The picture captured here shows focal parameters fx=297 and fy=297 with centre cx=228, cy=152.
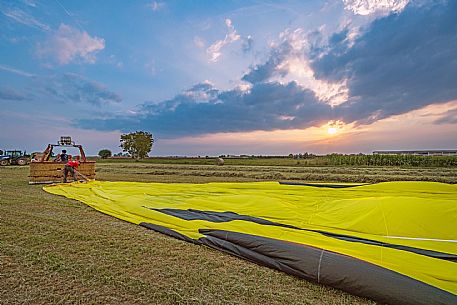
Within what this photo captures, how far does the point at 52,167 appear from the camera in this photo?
39.1 ft

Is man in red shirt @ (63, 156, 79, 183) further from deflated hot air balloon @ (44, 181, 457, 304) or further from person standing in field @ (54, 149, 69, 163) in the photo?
deflated hot air balloon @ (44, 181, 457, 304)

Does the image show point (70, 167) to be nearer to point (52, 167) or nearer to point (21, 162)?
point (52, 167)

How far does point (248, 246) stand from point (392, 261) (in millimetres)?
1484

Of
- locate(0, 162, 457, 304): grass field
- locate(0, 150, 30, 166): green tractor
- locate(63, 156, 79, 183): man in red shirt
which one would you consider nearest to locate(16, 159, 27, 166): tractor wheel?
locate(0, 150, 30, 166): green tractor

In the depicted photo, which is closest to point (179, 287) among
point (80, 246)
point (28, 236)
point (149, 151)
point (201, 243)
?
point (201, 243)

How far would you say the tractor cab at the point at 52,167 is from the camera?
460 inches

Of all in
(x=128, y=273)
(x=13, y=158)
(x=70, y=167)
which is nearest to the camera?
(x=128, y=273)

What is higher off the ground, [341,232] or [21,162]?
[21,162]

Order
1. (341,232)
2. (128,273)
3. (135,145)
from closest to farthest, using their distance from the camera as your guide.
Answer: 1. (128,273)
2. (341,232)
3. (135,145)

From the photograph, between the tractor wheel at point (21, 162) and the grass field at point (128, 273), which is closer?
the grass field at point (128, 273)

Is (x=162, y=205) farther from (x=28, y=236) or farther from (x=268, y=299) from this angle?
(x=268, y=299)

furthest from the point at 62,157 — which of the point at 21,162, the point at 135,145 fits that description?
the point at 135,145

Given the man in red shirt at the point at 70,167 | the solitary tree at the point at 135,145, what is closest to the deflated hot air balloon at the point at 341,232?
the man in red shirt at the point at 70,167

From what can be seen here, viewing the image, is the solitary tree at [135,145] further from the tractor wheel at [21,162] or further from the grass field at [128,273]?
the grass field at [128,273]
